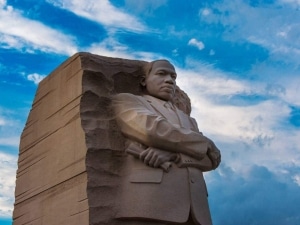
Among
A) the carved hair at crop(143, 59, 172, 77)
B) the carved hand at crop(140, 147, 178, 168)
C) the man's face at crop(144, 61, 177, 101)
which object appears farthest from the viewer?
the carved hair at crop(143, 59, 172, 77)

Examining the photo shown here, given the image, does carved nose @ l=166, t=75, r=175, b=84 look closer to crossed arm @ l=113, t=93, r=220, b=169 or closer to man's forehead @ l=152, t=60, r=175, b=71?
man's forehead @ l=152, t=60, r=175, b=71

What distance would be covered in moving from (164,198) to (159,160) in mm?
361

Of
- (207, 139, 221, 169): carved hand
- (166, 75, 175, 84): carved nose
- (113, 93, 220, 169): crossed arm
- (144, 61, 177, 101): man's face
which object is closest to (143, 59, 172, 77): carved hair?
(144, 61, 177, 101): man's face

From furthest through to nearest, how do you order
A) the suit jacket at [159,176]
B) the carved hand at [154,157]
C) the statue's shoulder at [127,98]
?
the statue's shoulder at [127,98] < the carved hand at [154,157] < the suit jacket at [159,176]

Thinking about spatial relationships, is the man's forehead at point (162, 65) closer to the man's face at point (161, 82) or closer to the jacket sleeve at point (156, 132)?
the man's face at point (161, 82)

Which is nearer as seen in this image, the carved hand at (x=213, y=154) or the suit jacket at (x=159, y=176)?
the suit jacket at (x=159, y=176)

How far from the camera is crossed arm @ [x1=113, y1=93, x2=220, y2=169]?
513 centimetres

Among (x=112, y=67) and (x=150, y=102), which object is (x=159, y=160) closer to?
(x=150, y=102)

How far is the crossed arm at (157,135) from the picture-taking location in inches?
202

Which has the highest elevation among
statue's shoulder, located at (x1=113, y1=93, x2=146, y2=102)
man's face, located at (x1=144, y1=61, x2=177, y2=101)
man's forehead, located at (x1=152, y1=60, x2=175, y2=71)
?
man's forehead, located at (x1=152, y1=60, x2=175, y2=71)

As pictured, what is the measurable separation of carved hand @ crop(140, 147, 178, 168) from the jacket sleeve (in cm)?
6

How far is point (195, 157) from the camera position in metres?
5.32

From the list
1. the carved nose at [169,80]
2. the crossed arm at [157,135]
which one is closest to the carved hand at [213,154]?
the crossed arm at [157,135]

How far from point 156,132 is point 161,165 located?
32 cm
